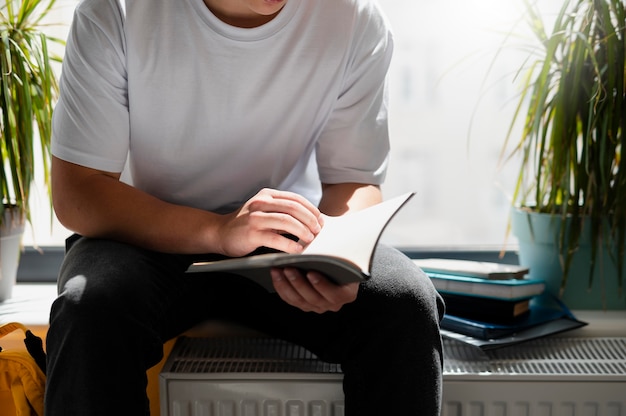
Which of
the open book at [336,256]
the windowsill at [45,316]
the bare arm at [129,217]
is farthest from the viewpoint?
the windowsill at [45,316]

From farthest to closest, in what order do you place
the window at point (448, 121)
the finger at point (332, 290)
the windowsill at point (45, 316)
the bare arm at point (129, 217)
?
1. the window at point (448, 121)
2. the windowsill at point (45, 316)
3. the bare arm at point (129, 217)
4. the finger at point (332, 290)

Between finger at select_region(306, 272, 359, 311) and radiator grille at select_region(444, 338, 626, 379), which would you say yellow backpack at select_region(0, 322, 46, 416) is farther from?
radiator grille at select_region(444, 338, 626, 379)

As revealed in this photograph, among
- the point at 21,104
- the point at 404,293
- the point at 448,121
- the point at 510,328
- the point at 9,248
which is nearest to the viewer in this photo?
the point at 404,293

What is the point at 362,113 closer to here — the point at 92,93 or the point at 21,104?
the point at 92,93

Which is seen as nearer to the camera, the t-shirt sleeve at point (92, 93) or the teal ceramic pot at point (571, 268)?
the t-shirt sleeve at point (92, 93)

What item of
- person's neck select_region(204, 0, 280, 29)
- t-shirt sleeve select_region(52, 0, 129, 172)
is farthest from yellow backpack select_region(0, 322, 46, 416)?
person's neck select_region(204, 0, 280, 29)

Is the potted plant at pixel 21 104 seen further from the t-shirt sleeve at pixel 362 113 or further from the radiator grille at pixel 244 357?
the t-shirt sleeve at pixel 362 113

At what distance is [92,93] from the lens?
3.93 ft

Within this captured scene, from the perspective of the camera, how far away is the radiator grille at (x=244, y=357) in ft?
4.20

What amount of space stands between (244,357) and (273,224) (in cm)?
40

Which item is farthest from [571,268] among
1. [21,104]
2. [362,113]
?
[21,104]

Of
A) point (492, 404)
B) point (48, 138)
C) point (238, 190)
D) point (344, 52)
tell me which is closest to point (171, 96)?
point (238, 190)

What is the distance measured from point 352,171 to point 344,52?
0.73ft

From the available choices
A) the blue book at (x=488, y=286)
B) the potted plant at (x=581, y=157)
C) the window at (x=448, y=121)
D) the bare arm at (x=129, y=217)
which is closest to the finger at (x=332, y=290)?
the bare arm at (x=129, y=217)
